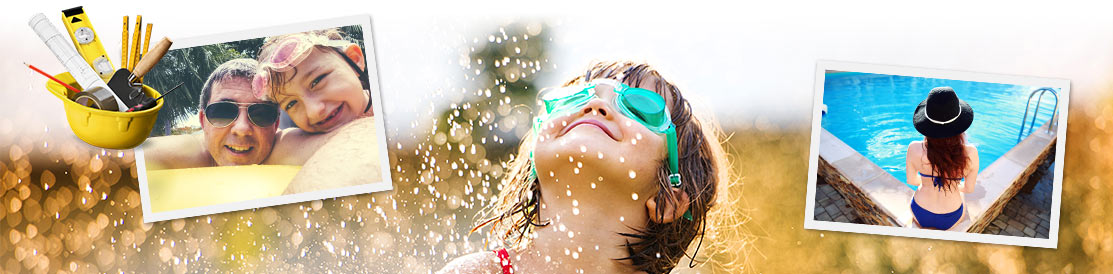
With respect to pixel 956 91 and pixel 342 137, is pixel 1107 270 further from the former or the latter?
pixel 342 137

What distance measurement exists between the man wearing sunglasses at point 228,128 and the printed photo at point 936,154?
2.11 meters

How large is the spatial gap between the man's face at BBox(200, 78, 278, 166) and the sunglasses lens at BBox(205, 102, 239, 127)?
0.04 ft

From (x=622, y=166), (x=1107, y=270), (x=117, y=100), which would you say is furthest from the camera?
(x=1107, y=270)

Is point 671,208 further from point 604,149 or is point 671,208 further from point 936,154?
point 936,154

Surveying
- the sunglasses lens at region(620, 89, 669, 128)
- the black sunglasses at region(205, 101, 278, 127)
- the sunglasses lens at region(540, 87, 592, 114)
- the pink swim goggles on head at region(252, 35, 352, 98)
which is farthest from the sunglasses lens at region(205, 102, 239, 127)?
the sunglasses lens at region(620, 89, 669, 128)

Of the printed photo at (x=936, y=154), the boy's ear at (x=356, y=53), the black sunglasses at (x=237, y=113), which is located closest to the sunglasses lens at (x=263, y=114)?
the black sunglasses at (x=237, y=113)

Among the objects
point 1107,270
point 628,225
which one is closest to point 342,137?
point 628,225

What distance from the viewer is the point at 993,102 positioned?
134 inches

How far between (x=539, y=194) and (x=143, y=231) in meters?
2.78

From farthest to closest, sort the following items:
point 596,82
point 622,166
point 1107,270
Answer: point 1107,270
point 596,82
point 622,166

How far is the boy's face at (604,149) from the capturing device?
94.1 inches

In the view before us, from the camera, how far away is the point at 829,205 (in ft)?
11.6

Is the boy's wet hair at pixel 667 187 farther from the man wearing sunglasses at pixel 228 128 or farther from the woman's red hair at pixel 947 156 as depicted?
the man wearing sunglasses at pixel 228 128

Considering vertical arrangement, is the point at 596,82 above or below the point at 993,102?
above
